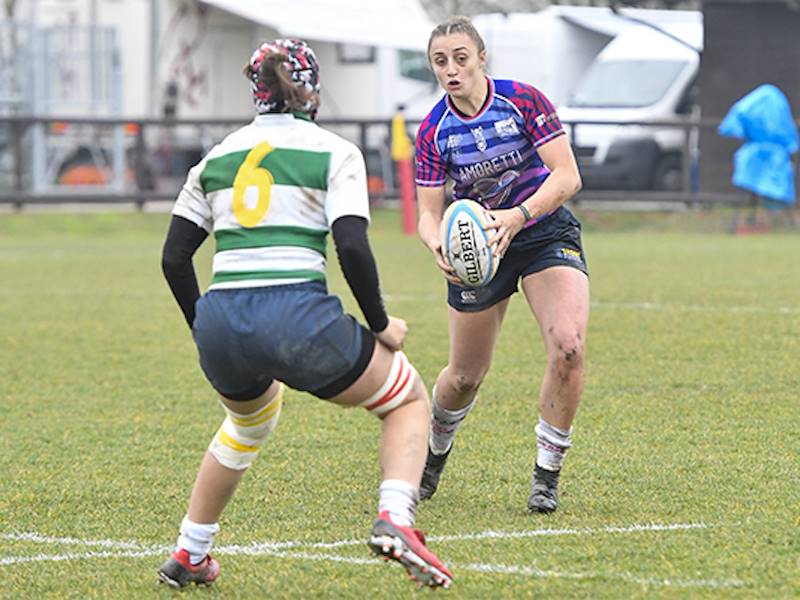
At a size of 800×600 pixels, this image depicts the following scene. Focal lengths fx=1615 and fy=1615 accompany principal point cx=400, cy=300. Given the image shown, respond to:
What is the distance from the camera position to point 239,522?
233 inches

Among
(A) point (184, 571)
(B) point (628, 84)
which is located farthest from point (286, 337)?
(B) point (628, 84)

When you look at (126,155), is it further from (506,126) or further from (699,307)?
(506,126)

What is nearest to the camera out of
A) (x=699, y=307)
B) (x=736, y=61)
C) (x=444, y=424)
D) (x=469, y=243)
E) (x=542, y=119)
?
(x=469, y=243)

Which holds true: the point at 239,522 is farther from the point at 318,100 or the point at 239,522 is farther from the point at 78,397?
the point at 78,397

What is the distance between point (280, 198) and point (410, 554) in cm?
108

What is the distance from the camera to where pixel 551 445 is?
6.13 meters

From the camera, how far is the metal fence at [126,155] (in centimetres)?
2417

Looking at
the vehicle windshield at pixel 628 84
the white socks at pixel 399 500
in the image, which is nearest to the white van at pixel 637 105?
the vehicle windshield at pixel 628 84

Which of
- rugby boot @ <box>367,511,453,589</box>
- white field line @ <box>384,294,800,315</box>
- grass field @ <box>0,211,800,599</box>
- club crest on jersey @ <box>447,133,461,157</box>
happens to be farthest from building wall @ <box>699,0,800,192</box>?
rugby boot @ <box>367,511,453,589</box>

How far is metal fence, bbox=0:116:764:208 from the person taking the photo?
2417 cm

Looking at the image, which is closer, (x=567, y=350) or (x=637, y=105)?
(x=567, y=350)

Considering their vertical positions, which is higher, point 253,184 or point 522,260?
point 253,184

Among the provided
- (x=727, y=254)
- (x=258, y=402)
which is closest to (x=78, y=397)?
(x=258, y=402)

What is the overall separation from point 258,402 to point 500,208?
176 centimetres
